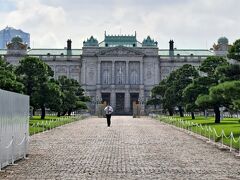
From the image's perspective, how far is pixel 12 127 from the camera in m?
20.7

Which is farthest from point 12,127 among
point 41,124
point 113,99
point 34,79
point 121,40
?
point 121,40

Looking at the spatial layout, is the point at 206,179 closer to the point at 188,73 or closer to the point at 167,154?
the point at 167,154

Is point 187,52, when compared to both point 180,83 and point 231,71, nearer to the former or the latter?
point 180,83

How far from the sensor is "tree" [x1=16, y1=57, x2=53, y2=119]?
5944 cm

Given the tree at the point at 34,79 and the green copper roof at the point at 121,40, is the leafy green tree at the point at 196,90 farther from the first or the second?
the green copper roof at the point at 121,40

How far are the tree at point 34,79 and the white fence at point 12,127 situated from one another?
3559 cm

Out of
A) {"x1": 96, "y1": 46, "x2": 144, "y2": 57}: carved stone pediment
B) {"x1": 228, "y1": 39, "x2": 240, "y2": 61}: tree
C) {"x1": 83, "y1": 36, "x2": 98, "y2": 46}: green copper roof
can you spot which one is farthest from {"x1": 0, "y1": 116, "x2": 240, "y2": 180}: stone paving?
{"x1": 83, "y1": 36, "x2": 98, "y2": 46}: green copper roof

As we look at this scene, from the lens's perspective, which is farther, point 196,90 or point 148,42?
point 148,42

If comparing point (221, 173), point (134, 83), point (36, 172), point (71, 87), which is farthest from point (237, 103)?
point (134, 83)

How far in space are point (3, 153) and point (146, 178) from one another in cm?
536

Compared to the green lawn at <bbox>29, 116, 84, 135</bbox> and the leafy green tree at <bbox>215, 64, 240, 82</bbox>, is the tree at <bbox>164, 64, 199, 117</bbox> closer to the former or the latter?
the green lawn at <bbox>29, 116, 84, 135</bbox>

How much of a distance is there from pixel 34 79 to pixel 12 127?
4034cm

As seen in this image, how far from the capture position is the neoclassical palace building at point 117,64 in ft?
504

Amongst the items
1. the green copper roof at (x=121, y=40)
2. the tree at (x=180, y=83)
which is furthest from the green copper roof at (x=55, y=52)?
the tree at (x=180, y=83)
